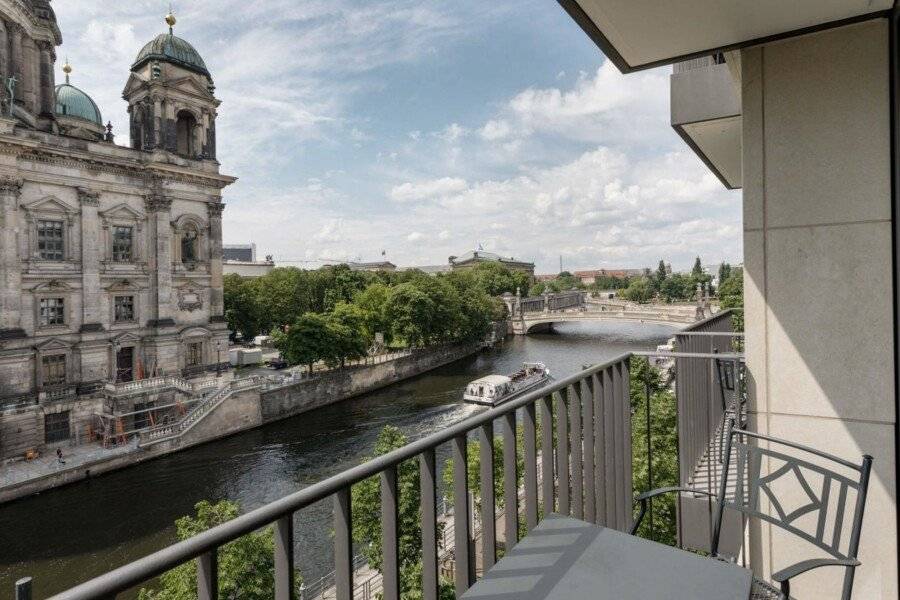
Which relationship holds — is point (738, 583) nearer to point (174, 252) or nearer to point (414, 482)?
point (414, 482)

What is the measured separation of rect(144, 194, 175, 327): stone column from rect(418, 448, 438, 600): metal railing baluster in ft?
93.9

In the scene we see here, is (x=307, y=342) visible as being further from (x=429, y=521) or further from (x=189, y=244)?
(x=429, y=521)

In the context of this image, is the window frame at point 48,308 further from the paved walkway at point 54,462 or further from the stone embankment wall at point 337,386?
the stone embankment wall at point 337,386

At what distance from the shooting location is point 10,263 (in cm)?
2195

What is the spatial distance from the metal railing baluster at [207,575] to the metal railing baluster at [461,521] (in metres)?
0.88

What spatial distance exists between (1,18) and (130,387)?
1581 cm

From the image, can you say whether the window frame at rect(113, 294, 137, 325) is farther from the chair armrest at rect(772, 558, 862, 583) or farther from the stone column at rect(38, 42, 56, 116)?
the chair armrest at rect(772, 558, 862, 583)

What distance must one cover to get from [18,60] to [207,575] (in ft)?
103

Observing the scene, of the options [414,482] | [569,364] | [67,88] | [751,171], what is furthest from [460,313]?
[751,171]

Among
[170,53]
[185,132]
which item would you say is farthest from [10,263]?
[170,53]

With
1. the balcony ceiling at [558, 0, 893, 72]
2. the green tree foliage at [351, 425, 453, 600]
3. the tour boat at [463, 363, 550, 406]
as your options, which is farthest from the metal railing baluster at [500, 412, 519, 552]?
the tour boat at [463, 363, 550, 406]

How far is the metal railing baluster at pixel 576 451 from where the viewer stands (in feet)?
8.40

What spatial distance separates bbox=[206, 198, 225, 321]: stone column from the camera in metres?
29.6

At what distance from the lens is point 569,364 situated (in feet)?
136
